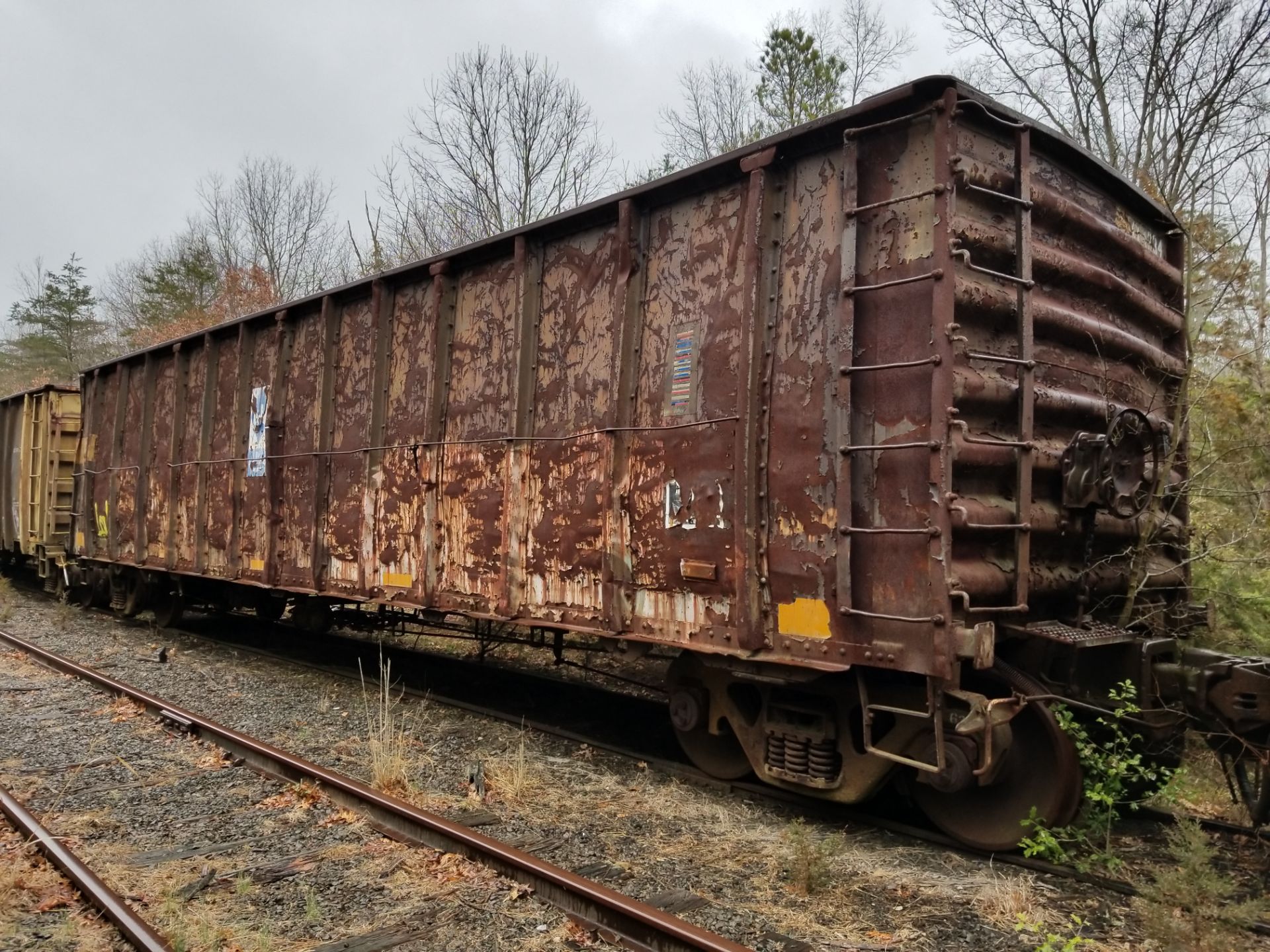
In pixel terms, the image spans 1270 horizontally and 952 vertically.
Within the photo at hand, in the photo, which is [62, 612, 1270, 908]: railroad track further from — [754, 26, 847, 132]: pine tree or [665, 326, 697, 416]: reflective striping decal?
→ [754, 26, 847, 132]: pine tree

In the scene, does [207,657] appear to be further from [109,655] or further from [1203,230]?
[1203,230]

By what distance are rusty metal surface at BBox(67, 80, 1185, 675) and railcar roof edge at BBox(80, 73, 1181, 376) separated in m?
0.03

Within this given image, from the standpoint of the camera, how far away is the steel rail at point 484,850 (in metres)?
3.56

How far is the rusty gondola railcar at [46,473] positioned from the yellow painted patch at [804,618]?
14205 mm

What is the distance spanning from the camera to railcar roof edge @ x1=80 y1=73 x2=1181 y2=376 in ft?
14.8

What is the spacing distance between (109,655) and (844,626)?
9.76 m

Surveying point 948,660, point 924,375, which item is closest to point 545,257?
point 924,375

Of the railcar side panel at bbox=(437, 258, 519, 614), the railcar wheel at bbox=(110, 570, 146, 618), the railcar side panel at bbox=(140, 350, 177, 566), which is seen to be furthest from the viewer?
the railcar wheel at bbox=(110, 570, 146, 618)

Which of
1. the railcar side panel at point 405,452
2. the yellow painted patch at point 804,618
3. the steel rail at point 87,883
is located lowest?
the steel rail at point 87,883

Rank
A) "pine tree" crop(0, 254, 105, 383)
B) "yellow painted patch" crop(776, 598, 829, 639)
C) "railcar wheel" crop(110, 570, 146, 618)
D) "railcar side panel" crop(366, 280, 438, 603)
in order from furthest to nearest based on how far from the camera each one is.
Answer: "pine tree" crop(0, 254, 105, 383) < "railcar wheel" crop(110, 570, 146, 618) < "railcar side panel" crop(366, 280, 438, 603) < "yellow painted patch" crop(776, 598, 829, 639)

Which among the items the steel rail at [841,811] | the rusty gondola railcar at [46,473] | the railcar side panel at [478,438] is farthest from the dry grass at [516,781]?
the rusty gondola railcar at [46,473]

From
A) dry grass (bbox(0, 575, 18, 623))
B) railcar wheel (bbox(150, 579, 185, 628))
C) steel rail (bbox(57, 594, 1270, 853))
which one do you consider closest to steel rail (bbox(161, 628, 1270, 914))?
steel rail (bbox(57, 594, 1270, 853))

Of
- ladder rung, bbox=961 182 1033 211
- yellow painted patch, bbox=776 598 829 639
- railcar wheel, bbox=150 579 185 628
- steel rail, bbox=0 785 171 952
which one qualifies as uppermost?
ladder rung, bbox=961 182 1033 211

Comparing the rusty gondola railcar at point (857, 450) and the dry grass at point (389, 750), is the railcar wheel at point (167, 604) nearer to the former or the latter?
the dry grass at point (389, 750)
